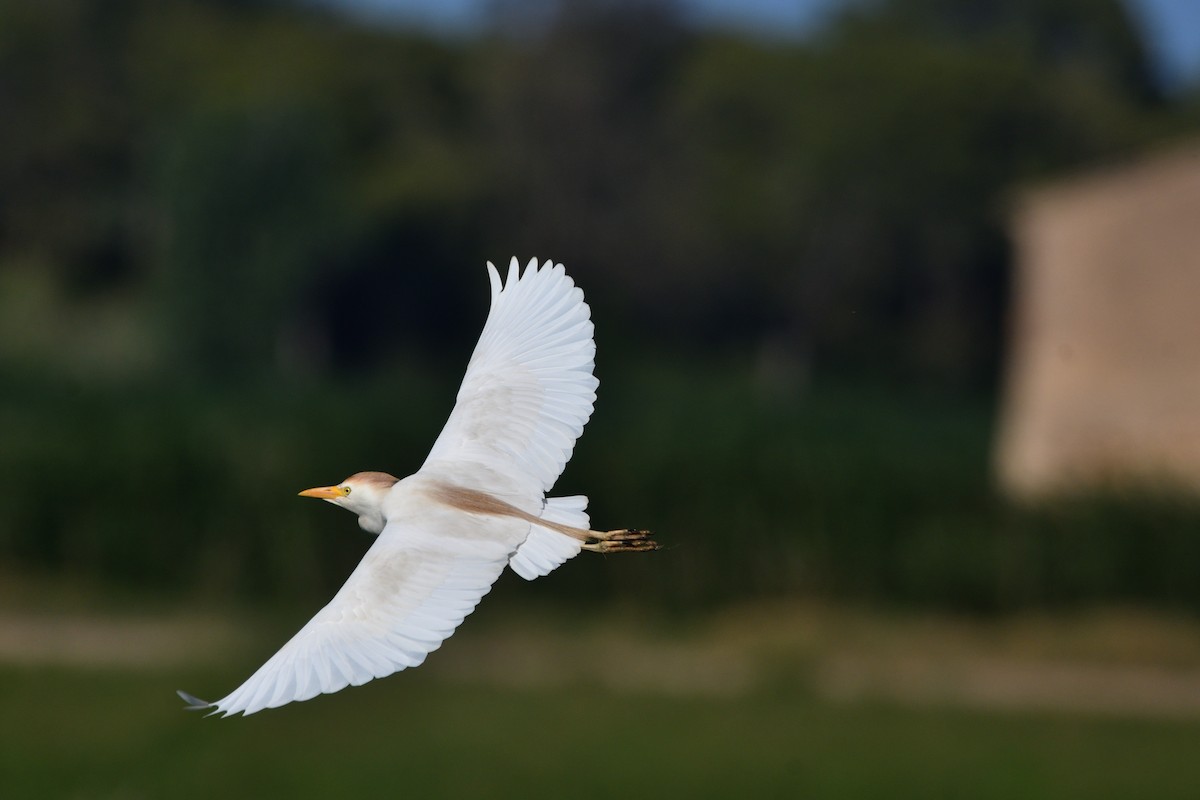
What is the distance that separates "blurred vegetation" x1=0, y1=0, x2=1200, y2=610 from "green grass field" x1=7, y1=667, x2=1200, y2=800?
212 inches

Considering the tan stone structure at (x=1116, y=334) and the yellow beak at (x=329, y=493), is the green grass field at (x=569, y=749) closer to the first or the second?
the tan stone structure at (x=1116, y=334)

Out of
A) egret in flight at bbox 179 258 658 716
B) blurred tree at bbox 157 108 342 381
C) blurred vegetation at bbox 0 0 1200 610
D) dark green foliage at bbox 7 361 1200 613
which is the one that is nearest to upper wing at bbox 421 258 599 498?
egret in flight at bbox 179 258 658 716

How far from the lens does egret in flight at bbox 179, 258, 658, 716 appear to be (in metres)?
3.71

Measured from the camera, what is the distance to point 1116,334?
82.9ft

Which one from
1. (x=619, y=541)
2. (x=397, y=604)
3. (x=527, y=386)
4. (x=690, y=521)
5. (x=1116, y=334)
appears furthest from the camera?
(x=1116, y=334)

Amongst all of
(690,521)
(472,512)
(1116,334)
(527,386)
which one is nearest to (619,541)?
(472,512)

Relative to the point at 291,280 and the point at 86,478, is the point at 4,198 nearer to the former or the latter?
the point at 291,280

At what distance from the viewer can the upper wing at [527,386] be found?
4254 millimetres

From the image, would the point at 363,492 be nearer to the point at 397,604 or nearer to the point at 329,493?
the point at 329,493

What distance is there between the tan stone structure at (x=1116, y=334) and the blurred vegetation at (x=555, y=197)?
5.54 ft

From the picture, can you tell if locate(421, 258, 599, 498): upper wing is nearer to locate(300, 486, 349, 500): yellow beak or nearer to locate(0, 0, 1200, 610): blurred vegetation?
locate(300, 486, 349, 500): yellow beak

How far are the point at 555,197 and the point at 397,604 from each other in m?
40.7

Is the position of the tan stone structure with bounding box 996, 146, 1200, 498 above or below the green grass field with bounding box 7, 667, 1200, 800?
above

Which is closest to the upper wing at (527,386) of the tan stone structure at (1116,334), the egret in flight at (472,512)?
the egret in flight at (472,512)
